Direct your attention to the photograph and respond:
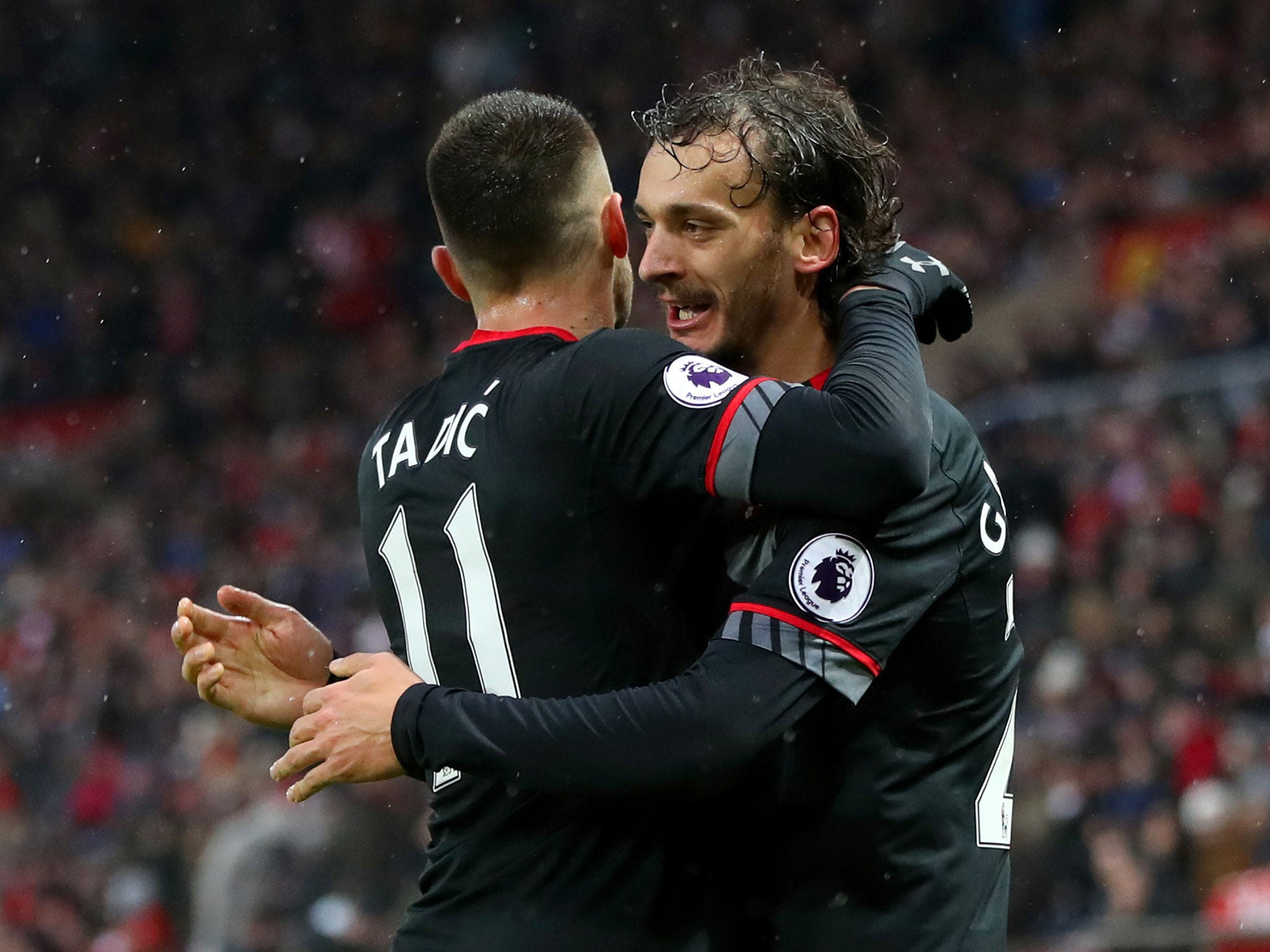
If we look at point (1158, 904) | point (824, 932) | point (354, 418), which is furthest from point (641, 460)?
point (354, 418)

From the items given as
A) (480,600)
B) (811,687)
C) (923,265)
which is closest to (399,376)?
(923,265)

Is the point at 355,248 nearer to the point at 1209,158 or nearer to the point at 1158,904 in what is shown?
the point at 1209,158

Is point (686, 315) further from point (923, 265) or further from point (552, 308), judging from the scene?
point (923, 265)

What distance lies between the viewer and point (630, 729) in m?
2.54

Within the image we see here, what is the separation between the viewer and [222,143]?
1805 cm

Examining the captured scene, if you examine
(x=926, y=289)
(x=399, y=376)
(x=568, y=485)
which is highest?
(x=399, y=376)

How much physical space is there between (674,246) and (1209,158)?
964 centimetres

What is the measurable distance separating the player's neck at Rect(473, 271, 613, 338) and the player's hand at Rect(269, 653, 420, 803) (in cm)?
58

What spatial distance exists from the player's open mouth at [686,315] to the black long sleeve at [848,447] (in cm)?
37

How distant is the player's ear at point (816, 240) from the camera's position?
2920mm

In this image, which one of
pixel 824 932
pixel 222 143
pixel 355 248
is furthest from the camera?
pixel 222 143

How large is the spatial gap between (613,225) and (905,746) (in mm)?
953

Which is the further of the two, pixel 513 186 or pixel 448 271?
pixel 448 271

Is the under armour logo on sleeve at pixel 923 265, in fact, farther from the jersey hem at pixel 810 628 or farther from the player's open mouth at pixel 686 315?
the jersey hem at pixel 810 628
